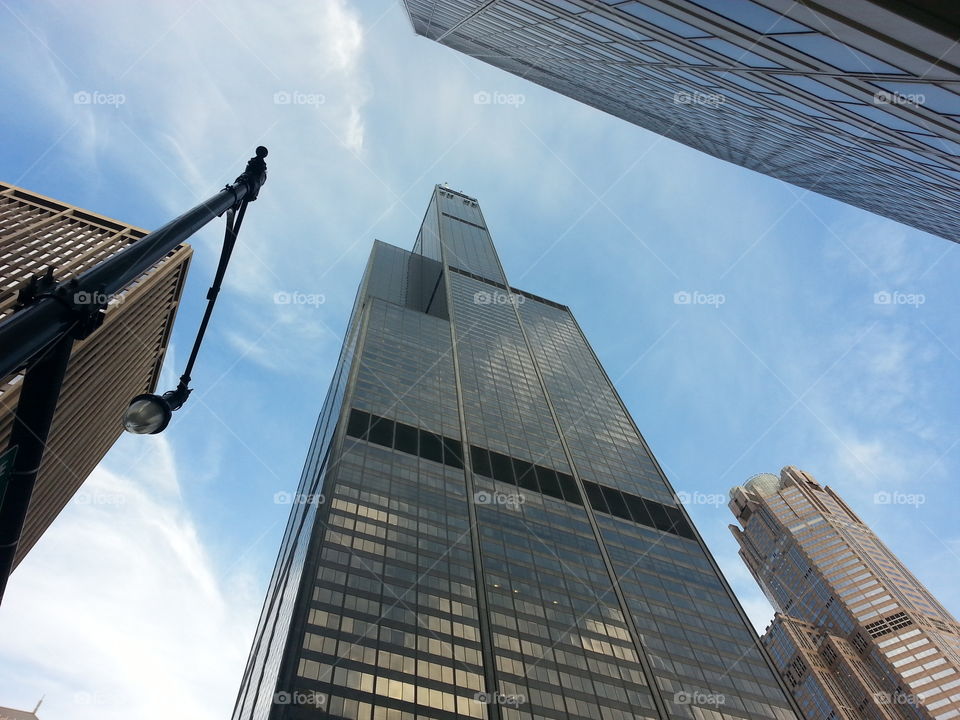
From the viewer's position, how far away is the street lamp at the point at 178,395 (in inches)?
285

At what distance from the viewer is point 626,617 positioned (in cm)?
6981

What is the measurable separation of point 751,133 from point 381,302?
113 m

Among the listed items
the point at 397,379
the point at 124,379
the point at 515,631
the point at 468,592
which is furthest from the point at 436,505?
the point at 124,379

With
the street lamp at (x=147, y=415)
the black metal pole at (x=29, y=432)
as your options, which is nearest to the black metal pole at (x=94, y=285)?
the black metal pole at (x=29, y=432)

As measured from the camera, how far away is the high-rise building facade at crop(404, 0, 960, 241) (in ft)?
29.6

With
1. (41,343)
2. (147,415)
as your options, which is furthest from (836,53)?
(41,343)

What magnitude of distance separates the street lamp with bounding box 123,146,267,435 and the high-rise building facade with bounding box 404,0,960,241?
816 centimetres

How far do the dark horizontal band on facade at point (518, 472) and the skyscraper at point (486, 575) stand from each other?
330mm

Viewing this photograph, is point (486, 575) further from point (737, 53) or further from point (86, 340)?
point (737, 53)

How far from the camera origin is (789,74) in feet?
50.6

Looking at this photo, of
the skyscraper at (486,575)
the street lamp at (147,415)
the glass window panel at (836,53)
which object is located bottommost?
the street lamp at (147,415)

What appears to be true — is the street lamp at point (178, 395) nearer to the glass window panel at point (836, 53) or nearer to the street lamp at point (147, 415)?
the street lamp at point (147, 415)

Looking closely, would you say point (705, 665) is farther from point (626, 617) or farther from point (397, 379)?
point (397, 379)

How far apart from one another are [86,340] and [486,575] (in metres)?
56.9
